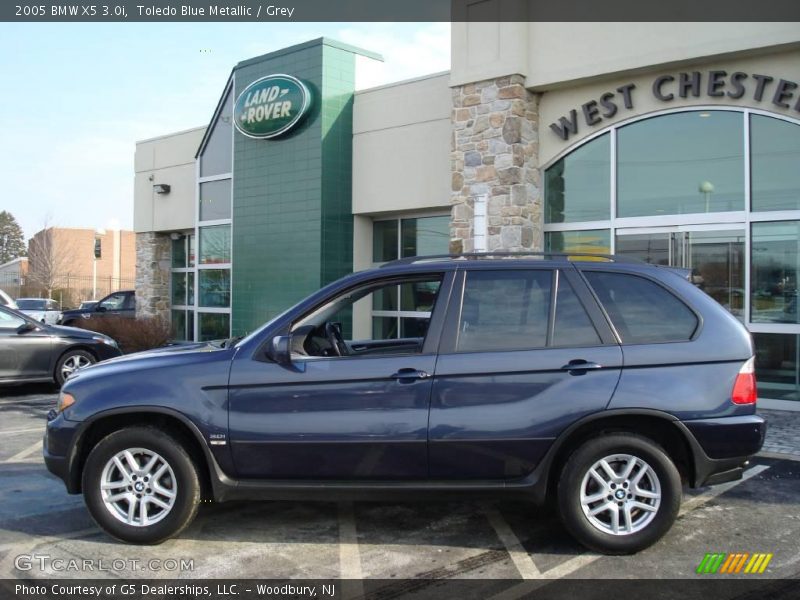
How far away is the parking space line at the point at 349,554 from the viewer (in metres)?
4.07

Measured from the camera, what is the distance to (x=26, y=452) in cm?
732

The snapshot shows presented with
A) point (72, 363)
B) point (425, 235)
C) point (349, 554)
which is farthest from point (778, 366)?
point (72, 363)

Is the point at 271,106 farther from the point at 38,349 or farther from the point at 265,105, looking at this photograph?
the point at 38,349

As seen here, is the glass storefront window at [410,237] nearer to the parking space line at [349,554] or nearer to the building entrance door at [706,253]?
the building entrance door at [706,253]

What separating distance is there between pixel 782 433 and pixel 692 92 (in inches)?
173

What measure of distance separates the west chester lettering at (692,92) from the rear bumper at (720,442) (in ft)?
19.1

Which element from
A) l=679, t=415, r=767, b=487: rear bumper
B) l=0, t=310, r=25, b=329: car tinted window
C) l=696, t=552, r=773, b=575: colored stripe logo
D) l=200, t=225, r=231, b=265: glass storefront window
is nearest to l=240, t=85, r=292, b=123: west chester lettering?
l=200, t=225, r=231, b=265: glass storefront window

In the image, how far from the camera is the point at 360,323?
14.0m

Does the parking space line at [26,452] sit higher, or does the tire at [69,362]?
the tire at [69,362]

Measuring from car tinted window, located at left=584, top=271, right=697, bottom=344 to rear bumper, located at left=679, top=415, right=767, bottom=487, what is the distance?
0.54 m

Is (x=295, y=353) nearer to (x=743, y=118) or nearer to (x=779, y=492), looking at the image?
(x=779, y=492)

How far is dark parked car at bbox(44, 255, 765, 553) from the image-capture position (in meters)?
4.49

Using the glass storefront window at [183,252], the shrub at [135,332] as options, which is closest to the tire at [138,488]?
the shrub at [135,332]

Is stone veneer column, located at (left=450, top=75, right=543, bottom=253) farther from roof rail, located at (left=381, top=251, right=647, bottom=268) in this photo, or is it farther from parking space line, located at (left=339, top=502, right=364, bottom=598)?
parking space line, located at (left=339, top=502, right=364, bottom=598)
